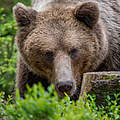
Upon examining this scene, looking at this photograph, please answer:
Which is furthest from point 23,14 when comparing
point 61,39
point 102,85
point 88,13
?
point 102,85

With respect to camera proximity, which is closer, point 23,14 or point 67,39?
point 67,39

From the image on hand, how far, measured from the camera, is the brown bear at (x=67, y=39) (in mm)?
5098

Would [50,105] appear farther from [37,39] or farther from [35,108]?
[37,39]

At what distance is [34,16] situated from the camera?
18.2 ft

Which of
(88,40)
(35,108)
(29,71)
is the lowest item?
(29,71)

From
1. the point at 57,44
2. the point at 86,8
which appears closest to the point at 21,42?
the point at 57,44

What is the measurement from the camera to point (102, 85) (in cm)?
418

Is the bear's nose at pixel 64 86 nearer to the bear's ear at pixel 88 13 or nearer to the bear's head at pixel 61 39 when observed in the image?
the bear's head at pixel 61 39

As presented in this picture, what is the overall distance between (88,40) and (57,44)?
0.61 m

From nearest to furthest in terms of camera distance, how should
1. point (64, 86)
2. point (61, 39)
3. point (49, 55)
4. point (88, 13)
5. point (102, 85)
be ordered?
point (102, 85), point (64, 86), point (61, 39), point (49, 55), point (88, 13)

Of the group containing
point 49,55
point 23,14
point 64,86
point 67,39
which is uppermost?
point 23,14

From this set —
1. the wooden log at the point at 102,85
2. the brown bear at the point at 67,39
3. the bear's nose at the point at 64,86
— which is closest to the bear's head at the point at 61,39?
the brown bear at the point at 67,39

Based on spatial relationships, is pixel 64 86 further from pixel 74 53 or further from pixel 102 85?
pixel 74 53

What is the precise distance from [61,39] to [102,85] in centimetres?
118
